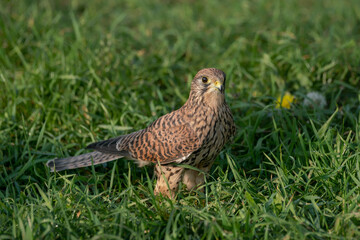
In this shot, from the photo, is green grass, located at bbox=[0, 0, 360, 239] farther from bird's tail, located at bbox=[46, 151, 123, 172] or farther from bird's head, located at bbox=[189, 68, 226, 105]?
bird's head, located at bbox=[189, 68, 226, 105]

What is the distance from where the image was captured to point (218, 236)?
290 centimetres

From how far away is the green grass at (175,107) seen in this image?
3.06 meters

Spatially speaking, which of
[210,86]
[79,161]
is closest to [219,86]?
[210,86]

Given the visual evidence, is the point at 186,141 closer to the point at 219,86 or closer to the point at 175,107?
the point at 219,86

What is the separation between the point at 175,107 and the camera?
16.0 ft

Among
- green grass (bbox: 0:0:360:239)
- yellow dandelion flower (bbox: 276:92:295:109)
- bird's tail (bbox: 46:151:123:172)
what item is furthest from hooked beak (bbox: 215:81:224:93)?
yellow dandelion flower (bbox: 276:92:295:109)

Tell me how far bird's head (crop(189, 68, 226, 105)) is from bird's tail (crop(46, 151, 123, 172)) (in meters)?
0.89

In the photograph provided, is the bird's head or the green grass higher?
the bird's head

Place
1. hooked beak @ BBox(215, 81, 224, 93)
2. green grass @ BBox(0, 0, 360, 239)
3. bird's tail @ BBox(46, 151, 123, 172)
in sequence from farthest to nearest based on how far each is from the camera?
bird's tail @ BBox(46, 151, 123, 172) < hooked beak @ BBox(215, 81, 224, 93) < green grass @ BBox(0, 0, 360, 239)

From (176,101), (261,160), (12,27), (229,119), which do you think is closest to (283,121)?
(261,160)

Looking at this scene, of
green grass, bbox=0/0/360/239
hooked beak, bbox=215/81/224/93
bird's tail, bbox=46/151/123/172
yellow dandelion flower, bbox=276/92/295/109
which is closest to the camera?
green grass, bbox=0/0/360/239

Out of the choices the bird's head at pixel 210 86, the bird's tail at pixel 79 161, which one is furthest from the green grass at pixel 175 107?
the bird's head at pixel 210 86

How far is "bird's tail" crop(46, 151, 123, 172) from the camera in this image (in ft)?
12.6

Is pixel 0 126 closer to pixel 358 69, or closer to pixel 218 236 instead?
pixel 218 236
